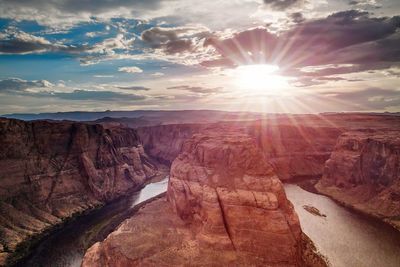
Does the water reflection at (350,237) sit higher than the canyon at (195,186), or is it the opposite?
the canyon at (195,186)

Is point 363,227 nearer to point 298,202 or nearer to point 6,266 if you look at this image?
point 298,202

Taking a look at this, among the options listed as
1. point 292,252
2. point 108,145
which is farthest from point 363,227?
point 108,145

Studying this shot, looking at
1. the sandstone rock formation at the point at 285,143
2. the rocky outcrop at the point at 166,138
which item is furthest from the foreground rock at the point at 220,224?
the rocky outcrop at the point at 166,138

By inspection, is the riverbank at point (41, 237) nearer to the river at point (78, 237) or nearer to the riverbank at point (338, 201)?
the river at point (78, 237)

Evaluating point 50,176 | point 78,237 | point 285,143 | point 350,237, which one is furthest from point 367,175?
point 50,176

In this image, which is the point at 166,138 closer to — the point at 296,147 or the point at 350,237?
the point at 296,147

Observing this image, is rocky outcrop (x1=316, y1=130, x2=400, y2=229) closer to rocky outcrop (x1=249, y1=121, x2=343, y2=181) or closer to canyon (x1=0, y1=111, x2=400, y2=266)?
canyon (x1=0, y1=111, x2=400, y2=266)

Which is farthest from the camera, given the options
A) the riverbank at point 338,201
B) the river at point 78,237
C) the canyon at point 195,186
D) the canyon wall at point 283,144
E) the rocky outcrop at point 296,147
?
the canyon wall at point 283,144
